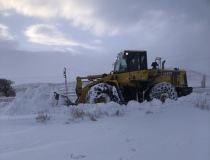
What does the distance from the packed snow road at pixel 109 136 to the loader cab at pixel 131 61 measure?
151 inches

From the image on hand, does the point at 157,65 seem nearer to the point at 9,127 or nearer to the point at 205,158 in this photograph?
the point at 9,127

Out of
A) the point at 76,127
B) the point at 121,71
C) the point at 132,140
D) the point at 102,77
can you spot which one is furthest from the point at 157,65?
the point at 132,140

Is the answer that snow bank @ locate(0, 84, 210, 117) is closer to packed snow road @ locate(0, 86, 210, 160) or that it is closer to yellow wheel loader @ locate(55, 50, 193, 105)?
packed snow road @ locate(0, 86, 210, 160)

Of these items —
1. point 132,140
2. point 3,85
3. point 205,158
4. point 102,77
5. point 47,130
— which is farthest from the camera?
point 3,85

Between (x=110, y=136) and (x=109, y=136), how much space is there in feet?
0.08

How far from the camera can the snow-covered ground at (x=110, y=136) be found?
202 inches

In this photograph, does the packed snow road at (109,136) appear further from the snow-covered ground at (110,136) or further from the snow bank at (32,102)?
the snow bank at (32,102)

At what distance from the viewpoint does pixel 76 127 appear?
25.5 feet

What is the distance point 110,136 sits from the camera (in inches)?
255

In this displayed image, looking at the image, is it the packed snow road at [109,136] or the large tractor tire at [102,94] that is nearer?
the packed snow road at [109,136]

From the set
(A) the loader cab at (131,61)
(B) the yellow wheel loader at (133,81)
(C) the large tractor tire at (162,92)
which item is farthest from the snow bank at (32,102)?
(C) the large tractor tire at (162,92)

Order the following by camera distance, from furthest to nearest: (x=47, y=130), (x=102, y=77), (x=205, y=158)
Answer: (x=102, y=77), (x=47, y=130), (x=205, y=158)

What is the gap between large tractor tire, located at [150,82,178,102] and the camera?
1369cm

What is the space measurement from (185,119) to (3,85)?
2644 cm
